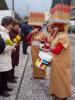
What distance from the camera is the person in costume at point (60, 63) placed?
6.77 m

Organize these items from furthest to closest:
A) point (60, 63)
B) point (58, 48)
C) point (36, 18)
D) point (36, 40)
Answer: point (36, 18) < point (36, 40) < point (60, 63) < point (58, 48)

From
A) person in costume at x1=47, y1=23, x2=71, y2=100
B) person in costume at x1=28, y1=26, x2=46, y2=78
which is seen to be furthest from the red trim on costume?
person in costume at x1=28, y1=26, x2=46, y2=78

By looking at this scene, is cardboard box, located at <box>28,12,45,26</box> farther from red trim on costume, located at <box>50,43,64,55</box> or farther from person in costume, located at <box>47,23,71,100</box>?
red trim on costume, located at <box>50,43,64,55</box>

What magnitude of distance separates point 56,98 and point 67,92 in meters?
0.31

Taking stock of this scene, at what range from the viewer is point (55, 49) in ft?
22.1

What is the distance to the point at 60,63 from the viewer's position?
22.4 ft


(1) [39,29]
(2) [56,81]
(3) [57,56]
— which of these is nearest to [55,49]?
(3) [57,56]

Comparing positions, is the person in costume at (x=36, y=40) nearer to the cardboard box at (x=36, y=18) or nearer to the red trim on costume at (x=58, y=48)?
the cardboard box at (x=36, y=18)

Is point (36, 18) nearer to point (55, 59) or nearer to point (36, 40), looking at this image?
point (36, 40)

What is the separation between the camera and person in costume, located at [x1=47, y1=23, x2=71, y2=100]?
6.77 m

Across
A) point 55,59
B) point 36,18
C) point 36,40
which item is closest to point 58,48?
point 55,59

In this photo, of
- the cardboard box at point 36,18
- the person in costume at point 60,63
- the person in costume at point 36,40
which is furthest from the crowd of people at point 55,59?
the cardboard box at point 36,18

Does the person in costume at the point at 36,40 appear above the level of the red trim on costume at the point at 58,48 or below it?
below

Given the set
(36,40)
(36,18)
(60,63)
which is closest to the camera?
(60,63)
